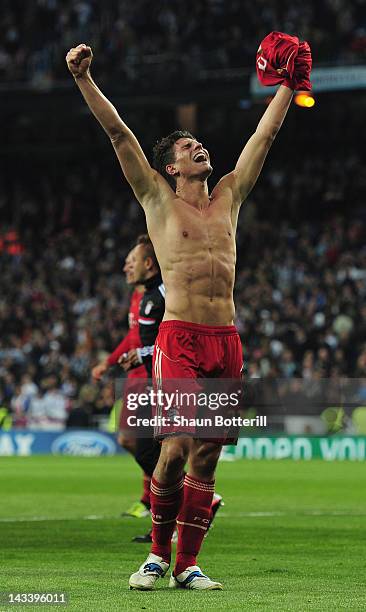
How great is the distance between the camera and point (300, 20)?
33.7 m

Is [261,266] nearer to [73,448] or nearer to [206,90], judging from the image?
[206,90]

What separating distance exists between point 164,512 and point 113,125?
2.27 meters

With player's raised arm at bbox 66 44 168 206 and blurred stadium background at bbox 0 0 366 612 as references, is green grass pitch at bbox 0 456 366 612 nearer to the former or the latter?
blurred stadium background at bbox 0 0 366 612

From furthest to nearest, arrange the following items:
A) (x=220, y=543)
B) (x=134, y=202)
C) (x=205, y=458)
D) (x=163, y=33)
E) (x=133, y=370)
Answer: (x=134, y=202) → (x=163, y=33) → (x=133, y=370) → (x=220, y=543) → (x=205, y=458)

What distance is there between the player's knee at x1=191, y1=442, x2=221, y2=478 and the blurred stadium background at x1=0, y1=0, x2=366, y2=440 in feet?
59.7

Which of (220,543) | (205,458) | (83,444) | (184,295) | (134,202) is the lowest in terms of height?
(83,444)

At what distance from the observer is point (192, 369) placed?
741 centimetres

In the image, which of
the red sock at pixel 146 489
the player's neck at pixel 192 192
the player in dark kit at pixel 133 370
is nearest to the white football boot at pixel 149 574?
the player's neck at pixel 192 192

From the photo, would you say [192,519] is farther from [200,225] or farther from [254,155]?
[254,155]

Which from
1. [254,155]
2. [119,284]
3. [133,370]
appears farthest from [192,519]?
[119,284]

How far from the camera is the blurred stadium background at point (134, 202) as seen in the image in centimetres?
2916

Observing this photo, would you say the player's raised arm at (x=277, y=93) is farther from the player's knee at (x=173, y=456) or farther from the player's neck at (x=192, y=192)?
the player's knee at (x=173, y=456)

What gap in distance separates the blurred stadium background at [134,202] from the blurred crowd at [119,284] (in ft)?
0.17

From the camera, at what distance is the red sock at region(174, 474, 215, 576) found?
7.37 meters
